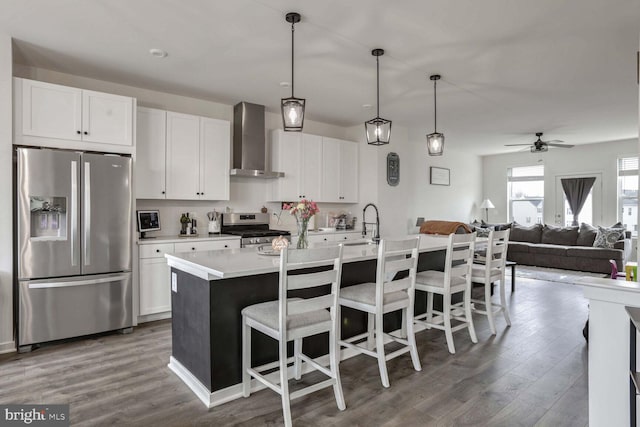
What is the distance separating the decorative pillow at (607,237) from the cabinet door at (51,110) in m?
8.31

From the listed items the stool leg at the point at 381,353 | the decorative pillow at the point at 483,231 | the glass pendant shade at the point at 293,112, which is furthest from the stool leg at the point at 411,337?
the decorative pillow at the point at 483,231

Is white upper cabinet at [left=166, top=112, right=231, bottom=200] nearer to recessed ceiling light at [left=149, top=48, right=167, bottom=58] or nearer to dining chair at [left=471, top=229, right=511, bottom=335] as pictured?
recessed ceiling light at [left=149, top=48, right=167, bottom=58]

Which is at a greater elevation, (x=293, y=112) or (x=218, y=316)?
(x=293, y=112)

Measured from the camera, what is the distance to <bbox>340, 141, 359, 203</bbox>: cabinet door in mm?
6191

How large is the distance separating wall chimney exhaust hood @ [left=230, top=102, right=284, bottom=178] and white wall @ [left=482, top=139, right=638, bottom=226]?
7.15 meters

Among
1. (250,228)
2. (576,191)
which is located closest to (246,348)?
(250,228)

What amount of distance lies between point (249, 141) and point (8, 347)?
10.7ft

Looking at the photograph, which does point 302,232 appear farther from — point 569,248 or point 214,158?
point 569,248

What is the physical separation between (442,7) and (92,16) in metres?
2.56

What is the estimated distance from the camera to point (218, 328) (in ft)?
7.89

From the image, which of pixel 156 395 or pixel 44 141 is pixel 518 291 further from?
pixel 44 141

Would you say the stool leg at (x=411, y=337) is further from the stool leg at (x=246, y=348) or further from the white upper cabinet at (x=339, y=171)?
the white upper cabinet at (x=339, y=171)

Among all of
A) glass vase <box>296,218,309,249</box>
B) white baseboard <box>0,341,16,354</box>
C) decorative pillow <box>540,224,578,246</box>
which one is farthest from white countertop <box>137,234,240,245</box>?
decorative pillow <box>540,224,578,246</box>

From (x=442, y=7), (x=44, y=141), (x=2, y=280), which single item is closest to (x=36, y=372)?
(x=2, y=280)
